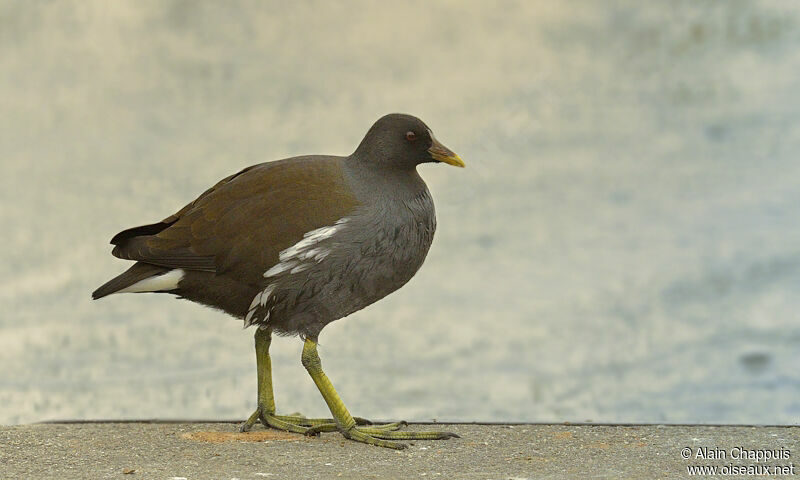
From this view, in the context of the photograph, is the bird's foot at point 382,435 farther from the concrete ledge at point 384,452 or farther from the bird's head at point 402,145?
the bird's head at point 402,145

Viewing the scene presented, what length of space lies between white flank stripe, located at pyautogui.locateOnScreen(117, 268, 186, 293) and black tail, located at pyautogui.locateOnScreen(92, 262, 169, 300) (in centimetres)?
3

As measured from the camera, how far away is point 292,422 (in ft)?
23.9

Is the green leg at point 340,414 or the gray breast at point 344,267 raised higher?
the gray breast at point 344,267

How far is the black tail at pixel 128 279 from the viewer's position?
7.00 m

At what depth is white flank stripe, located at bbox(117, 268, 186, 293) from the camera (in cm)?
695

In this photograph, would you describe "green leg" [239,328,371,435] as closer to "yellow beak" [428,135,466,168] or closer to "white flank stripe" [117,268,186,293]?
"white flank stripe" [117,268,186,293]

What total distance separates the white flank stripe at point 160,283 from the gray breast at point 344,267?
0.54 meters

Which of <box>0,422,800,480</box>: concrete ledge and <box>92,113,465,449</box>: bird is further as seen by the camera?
<box>92,113,465,449</box>: bird

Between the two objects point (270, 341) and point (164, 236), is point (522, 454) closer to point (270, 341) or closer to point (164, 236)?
point (270, 341)

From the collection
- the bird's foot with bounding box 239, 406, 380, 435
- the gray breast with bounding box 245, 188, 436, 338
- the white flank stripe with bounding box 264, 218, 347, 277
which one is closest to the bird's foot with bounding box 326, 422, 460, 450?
the bird's foot with bounding box 239, 406, 380, 435

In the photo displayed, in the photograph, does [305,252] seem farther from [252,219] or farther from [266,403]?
[266,403]

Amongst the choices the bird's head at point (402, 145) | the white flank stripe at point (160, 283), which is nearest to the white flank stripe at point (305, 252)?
the bird's head at point (402, 145)

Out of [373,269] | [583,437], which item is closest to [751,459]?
[583,437]

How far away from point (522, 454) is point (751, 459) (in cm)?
128
